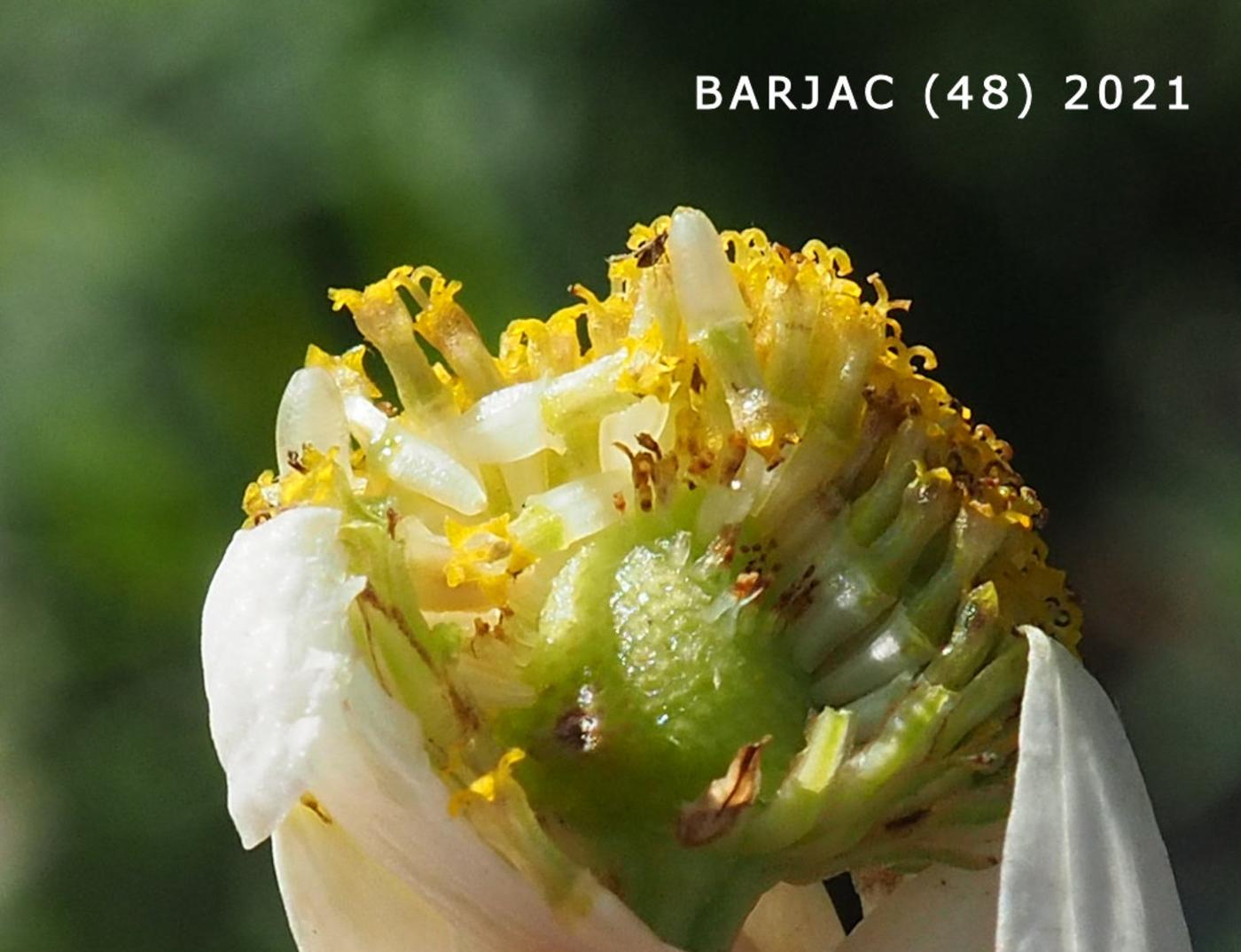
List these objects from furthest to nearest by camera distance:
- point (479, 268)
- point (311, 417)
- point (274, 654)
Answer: point (479, 268), point (311, 417), point (274, 654)

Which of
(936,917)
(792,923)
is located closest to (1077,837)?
(936,917)

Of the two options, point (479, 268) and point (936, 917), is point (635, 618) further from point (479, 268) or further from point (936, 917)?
point (479, 268)

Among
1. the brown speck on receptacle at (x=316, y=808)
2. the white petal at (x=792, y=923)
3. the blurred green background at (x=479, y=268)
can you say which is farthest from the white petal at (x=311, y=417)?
the blurred green background at (x=479, y=268)

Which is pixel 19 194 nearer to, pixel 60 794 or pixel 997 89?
pixel 60 794

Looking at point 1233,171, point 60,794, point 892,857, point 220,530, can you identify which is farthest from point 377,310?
point 1233,171

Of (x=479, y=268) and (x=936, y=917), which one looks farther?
(x=479, y=268)

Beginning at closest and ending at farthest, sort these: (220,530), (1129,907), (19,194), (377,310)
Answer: (1129,907) → (377,310) → (220,530) → (19,194)

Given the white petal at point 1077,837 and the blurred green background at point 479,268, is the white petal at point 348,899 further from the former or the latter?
the blurred green background at point 479,268
